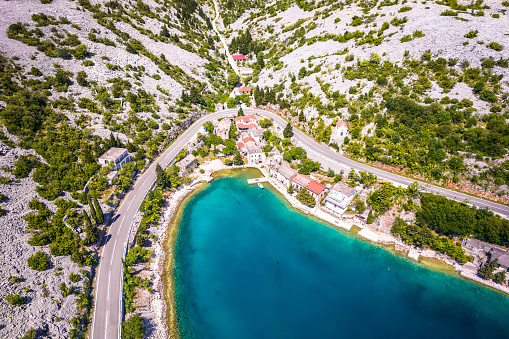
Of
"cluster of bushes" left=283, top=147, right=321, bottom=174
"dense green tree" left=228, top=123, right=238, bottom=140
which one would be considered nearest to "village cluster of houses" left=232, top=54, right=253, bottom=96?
"dense green tree" left=228, top=123, right=238, bottom=140

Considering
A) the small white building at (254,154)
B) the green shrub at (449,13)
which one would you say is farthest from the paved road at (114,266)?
the green shrub at (449,13)

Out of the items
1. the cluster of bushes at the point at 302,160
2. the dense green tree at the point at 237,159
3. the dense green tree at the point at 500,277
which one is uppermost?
the dense green tree at the point at 237,159

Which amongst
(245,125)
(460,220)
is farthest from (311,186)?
(245,125)

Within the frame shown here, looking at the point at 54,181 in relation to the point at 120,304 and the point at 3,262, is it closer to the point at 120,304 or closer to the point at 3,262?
the point at 3,262

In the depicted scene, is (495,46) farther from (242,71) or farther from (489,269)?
(242,71)

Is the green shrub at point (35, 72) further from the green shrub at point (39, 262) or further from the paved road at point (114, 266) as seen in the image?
the green shrub at point (39, 262)

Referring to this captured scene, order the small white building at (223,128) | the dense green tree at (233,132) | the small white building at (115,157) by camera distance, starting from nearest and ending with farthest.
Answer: the small white building at (115,157) → the dense green tree at (233,132) → the small white building at (223,128)
